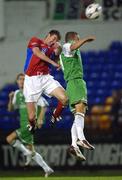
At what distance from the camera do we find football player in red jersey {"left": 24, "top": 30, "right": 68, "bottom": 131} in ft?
35.2

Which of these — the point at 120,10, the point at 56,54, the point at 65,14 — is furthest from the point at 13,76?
the point at 56,54

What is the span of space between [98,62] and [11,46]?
2.28 meters

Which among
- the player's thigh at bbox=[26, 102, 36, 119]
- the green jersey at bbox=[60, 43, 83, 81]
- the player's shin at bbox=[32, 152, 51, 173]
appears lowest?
the player's shin at bbox=[32, 152, 51, 173]

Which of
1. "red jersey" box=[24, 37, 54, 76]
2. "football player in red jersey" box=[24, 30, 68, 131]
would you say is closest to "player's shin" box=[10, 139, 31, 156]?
"football player in red jersey" box=[24, 30, 68, 131]

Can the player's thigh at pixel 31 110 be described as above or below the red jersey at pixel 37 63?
below

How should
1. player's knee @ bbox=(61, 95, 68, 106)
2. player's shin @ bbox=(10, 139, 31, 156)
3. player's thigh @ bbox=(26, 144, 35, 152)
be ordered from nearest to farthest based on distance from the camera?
player's knee @ bbox=(61, 95, 68, 106) < player's thigh @ bbox=(26, 144, 35, 152) < player's shin @ bbox=(10, 139, 31, 156)

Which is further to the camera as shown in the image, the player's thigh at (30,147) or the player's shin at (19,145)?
the player's shin at (19,145)

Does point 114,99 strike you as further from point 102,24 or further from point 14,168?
point 14,168

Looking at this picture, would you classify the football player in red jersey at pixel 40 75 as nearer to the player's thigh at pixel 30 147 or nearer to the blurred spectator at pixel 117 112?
the player's thigh at pixel 30 147

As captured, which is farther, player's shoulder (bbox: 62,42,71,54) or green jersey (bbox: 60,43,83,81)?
green jersey (bbox: 60,43,83,81)

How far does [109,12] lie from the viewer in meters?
18.6

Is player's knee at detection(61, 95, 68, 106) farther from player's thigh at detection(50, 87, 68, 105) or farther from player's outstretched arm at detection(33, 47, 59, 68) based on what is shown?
player's outstretched arm at detection(33, 47, 59, 68)

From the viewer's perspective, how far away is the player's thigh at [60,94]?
34.6 feet

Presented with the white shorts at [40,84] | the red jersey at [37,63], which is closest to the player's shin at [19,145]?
the white shorts at [40,84]
